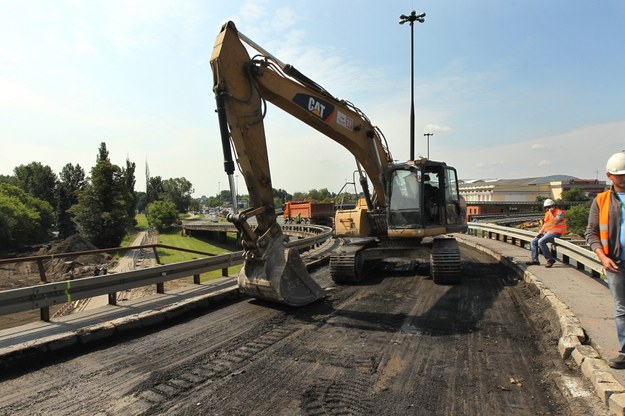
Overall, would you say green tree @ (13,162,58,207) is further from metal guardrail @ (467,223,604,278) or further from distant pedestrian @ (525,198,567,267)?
distant pedestrian @ (525,198,567,267)

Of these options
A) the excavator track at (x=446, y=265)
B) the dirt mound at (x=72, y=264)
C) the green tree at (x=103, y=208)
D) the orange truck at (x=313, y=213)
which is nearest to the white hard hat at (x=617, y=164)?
the excavator track at (x=446, y=265)

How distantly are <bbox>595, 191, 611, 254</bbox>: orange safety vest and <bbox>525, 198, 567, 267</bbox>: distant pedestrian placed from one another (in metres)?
7.08

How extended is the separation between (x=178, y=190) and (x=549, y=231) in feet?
432

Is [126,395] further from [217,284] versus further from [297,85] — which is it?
[297,85]

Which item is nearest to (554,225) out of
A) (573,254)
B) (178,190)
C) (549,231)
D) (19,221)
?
(549,231)

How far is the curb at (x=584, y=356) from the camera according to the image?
3.52 m

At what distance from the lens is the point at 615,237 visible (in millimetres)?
4059

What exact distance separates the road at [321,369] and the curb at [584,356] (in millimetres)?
121

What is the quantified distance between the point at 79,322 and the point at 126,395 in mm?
2571

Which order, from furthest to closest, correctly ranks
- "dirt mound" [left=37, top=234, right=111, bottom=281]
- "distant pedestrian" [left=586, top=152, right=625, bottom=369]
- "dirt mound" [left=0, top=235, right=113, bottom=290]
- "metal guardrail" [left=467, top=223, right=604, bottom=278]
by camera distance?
"dirt mound" [left=37, top=234, right=111, bottom=281] → "dirt mound" [left=0, top=235, right=113, bottom=290] → "metal guardrail" [left=467, top=223, right=604, bottom=278] → "distant pedestrian" [left=586, top=152, right=625, bottom=369]

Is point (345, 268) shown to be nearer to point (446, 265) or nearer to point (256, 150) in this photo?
point (446, 265)

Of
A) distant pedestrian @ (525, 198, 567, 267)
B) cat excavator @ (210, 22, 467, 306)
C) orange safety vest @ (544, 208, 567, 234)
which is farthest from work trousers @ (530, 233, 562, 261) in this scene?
cat excavator @ (210, 22, 467, 306)

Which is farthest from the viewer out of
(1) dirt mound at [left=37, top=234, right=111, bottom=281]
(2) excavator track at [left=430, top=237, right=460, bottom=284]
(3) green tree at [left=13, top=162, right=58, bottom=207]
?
(3) green tree at [left=13, top=162, right=58, bottom=207]

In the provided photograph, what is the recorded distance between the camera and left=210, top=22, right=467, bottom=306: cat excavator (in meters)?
6.99
